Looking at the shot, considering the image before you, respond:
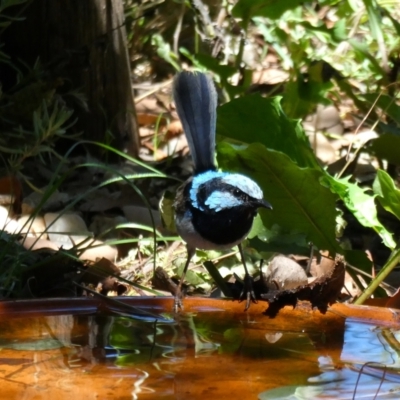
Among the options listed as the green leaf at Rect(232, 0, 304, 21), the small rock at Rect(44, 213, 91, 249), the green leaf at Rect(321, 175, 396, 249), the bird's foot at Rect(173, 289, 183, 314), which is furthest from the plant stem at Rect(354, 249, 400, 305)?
the green leaf at Rect(232, 0, 304, 21)

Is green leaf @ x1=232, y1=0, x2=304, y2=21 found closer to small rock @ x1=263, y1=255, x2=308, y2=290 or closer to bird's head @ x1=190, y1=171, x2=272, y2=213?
bird's head @ x1=190, y1=171, x2=272, y2=213

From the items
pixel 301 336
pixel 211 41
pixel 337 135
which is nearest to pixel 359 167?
pixel 337 135

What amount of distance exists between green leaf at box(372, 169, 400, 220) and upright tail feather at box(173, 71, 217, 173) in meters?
0.86

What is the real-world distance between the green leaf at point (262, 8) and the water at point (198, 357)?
2138mm

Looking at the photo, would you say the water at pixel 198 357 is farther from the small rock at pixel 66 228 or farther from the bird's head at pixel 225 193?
the small rock at pixel 66 228

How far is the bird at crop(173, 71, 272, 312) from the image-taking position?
359 centimetres

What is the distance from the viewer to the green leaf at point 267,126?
388 cm

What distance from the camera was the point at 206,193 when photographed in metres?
3.78

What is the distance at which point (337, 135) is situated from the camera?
5.90m

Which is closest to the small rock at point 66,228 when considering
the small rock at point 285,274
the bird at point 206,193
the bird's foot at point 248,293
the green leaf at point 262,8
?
the bird at point 206,193

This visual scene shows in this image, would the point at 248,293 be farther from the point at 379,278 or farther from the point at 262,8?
the point at 262,8

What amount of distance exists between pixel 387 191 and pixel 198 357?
52.6 inches

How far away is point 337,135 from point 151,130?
133 centimetres

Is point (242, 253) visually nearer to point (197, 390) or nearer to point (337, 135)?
point (197, 390)
